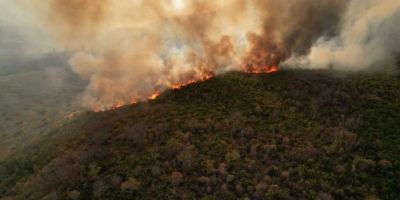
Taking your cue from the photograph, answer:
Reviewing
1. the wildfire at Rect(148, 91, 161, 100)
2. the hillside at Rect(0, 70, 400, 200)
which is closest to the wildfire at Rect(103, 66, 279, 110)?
the wildfire at Rect(148, 91, 161, 100)

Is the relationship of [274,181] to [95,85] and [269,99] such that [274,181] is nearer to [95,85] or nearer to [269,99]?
[269,99]

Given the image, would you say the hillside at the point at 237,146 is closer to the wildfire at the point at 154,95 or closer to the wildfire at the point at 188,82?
the wildfire at the point at 188,82

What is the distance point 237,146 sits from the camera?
90.6 meters

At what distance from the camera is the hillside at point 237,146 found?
80500 mm

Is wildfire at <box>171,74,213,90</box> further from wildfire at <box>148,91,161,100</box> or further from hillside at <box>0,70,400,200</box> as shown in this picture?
wildfire at <box>148,91,161,100</box>

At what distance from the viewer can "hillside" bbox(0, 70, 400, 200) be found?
8050 centimetres

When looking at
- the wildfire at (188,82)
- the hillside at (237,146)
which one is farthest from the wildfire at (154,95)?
the wildfire at (188,82)

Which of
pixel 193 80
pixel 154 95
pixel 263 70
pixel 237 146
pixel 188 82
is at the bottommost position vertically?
pixel 237 146

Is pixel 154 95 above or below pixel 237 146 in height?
above

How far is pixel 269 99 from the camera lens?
106000mm

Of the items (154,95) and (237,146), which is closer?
(237,146)

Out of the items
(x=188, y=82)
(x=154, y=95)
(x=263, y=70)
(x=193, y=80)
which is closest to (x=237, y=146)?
(x=188, y=82)

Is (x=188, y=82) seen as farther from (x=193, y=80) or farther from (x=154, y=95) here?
(x=154, y=95)

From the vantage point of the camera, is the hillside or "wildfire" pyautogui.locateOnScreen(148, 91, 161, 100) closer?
the hillside
